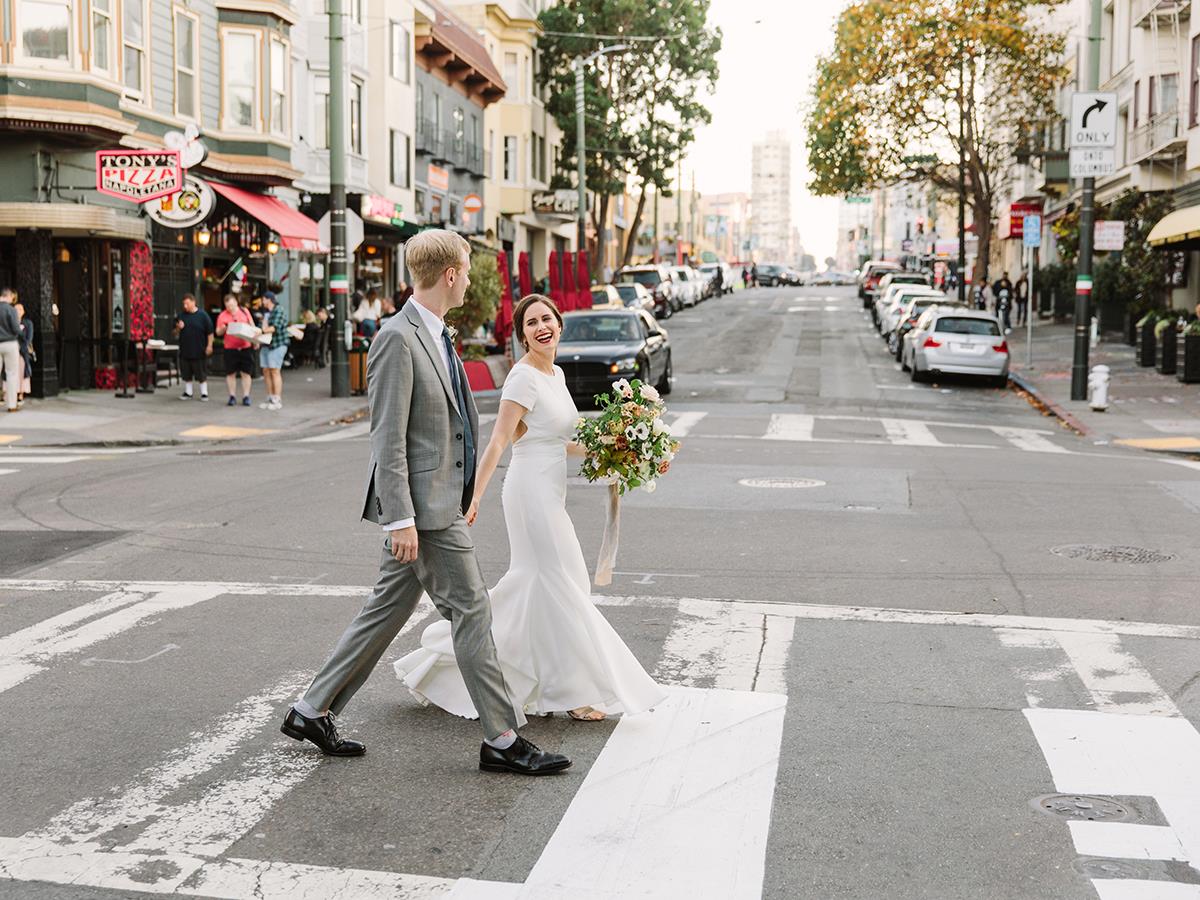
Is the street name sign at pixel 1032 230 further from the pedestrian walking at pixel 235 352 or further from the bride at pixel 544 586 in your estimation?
the bride at pixel 544 586

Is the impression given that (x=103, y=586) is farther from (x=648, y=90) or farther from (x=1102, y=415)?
(x=648, y=90)

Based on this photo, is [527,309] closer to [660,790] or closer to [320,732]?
[320,732]

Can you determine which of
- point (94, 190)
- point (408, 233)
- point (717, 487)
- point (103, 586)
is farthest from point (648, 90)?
point (103, 586)

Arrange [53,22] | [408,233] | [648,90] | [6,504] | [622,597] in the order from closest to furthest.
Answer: [622,597]
[6,504]
[53,22]
[408,233]
[648,90]

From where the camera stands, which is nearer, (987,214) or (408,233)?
(408,233)

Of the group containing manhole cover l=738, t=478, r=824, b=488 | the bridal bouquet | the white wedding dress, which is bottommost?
manhole cover l=738, t=478, r=824, b=488

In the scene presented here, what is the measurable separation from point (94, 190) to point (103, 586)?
52.2 ft

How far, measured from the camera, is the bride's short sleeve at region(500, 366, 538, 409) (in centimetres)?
604

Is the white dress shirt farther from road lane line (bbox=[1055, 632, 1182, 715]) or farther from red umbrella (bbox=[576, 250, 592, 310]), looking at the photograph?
red umbrella (bbox=[576, 250, 592, 310])

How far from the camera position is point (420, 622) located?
824cm

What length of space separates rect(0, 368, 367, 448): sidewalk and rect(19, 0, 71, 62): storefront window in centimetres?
520

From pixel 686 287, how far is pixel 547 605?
55.6m

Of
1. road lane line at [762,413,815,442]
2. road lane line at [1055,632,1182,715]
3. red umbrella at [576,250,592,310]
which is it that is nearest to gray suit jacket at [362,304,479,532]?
road lane line at [1055,632,1182,715]

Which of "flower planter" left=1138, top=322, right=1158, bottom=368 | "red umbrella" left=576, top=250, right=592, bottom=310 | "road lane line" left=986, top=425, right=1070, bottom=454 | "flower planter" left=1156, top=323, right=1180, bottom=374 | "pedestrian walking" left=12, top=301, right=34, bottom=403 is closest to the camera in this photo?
"road lane line" left=986, top=425, right=1070, bottom=454
